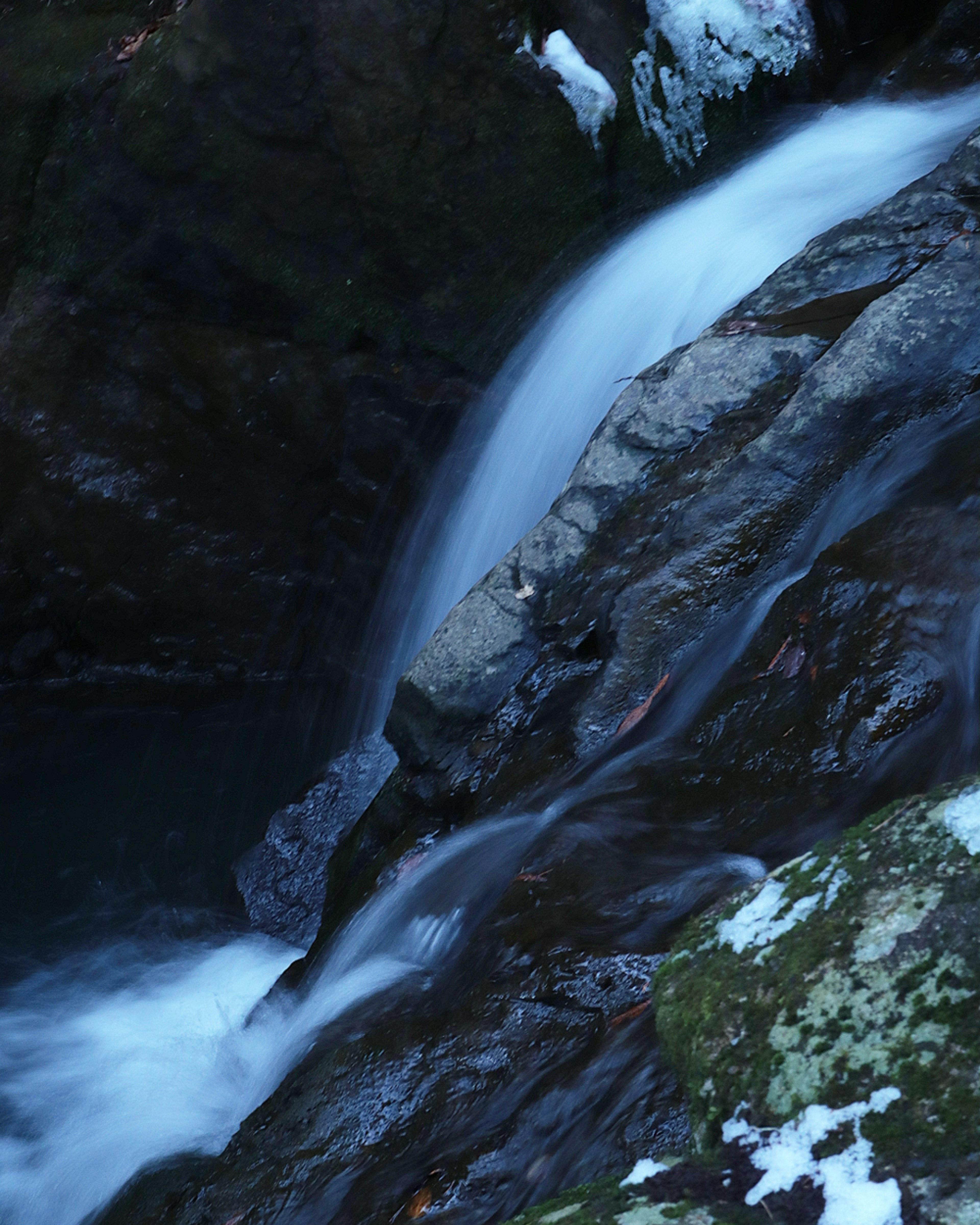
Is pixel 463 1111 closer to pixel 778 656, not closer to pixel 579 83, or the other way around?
pixel 778 656

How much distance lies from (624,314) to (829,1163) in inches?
175

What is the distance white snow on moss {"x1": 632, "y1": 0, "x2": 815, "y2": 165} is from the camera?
18.1ft

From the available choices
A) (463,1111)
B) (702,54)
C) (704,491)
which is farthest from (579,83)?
(463,1111)

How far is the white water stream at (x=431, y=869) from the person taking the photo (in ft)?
9.97

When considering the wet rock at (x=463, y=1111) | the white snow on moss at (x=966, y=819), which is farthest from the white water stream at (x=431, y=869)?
the white snow on moss at (x=966, y=819)

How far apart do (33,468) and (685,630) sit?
460 cm

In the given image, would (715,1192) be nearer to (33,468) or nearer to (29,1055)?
(29,1055)

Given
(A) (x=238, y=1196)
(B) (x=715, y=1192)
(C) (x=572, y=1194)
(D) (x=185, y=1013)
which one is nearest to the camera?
(B) (x=715, y=1192)

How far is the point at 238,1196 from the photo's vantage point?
2445 millimetres

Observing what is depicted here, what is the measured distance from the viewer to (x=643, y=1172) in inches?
53.9

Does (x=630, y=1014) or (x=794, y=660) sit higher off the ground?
(x=794, y=660)

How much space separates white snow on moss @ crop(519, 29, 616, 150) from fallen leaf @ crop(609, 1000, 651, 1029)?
15.5 feet

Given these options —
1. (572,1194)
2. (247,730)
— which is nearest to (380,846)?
(572,1194)

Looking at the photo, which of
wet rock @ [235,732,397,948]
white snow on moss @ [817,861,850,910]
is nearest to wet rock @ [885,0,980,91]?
wet rock @ [235,732,397,948]
